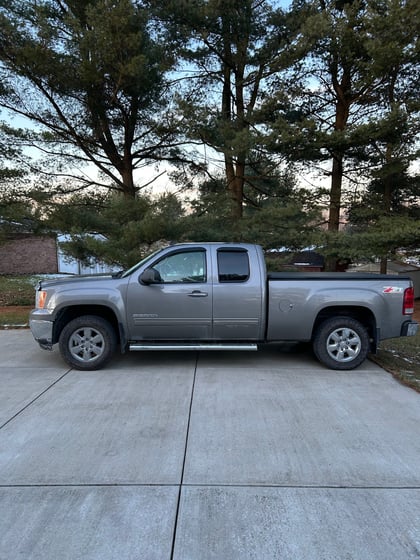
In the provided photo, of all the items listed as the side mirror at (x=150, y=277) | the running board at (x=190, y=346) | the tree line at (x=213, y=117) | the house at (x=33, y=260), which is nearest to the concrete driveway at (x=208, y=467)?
the running board at (x=190, y=346)

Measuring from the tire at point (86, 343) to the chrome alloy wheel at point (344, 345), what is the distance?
10.3ft

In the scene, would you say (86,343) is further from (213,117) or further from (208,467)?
(213,117)

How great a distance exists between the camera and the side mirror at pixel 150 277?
552 centimetres

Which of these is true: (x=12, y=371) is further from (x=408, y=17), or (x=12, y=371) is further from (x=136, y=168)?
(x=408, y=17)

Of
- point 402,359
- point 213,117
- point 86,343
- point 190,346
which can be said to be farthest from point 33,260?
point 402,359

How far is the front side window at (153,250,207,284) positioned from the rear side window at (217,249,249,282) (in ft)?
0.82

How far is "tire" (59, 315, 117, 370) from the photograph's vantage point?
565 centimetres

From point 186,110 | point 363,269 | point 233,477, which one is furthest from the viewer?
point 363,269

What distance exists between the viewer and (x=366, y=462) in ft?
10.6

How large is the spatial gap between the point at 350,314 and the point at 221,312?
192 centimetres

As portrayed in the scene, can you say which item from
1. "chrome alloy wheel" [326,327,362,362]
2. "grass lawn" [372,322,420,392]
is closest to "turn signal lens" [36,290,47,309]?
Answer: "chrome alloy wheel" [326,327,362,362]

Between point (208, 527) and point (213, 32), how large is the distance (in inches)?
510

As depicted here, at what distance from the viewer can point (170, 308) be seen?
18.5 feet

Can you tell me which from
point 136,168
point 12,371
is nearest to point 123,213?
point 136,168
